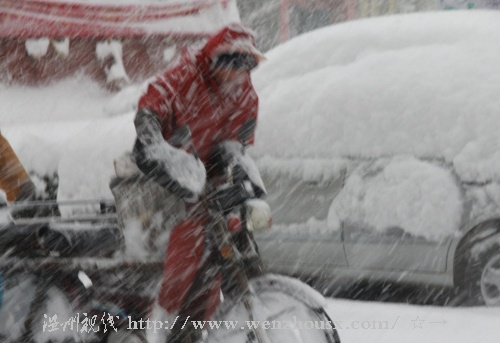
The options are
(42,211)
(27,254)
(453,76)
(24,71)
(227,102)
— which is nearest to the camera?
(227,102)

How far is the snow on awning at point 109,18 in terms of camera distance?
31.3 ft

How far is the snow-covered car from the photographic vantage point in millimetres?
3832

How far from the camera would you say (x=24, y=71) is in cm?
972

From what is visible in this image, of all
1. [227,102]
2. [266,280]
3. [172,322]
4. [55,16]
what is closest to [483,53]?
[227,102]

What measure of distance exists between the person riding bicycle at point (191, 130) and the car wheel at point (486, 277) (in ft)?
5.85

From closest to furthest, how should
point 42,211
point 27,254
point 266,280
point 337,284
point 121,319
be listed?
point 266,280 < point 121,319 < point 27,254 < point 42,211 < point 337,284

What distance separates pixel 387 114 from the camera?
4.12 metres

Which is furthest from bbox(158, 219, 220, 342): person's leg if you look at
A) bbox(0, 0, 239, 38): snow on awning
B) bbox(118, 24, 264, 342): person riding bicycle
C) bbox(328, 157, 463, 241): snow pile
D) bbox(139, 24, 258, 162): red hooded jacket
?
bbox(0, 0, 239, 38): snow on awning

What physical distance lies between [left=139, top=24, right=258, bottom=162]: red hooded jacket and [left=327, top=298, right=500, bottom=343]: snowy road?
50.6 inches

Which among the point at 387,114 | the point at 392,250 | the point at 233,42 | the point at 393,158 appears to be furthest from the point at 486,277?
the point at 233,42

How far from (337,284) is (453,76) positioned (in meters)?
1.55

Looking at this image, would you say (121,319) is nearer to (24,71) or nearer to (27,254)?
(27,254)

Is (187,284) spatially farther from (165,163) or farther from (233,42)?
(233,42)

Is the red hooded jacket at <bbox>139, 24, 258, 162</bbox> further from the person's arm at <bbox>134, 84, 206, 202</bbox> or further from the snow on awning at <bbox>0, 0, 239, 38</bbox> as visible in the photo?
the snow on awning at <bbox>0, 0, 239, 38</bbox>
